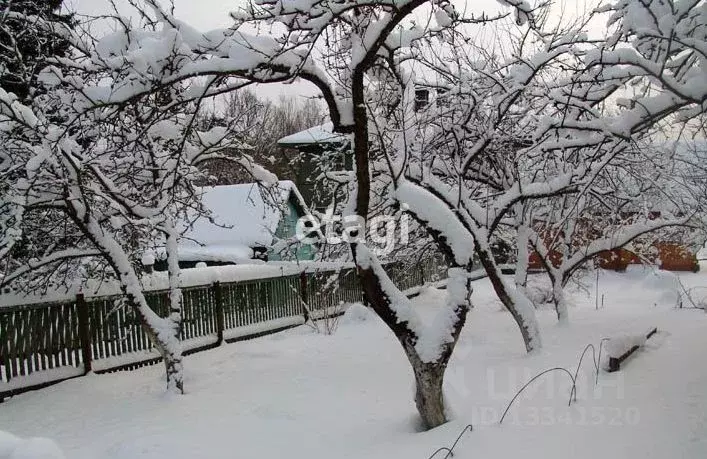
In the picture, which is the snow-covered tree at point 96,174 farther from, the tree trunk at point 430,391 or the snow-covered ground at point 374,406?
the tree trunk at point 430,391

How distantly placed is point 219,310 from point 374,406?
5344 mm

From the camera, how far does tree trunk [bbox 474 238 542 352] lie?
24.4ft

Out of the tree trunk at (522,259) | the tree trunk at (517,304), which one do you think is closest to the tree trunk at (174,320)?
the tree trunk at (517,304)

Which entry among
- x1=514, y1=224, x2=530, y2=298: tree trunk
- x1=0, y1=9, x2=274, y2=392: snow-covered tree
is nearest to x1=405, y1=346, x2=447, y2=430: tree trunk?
x1=0, y1=9, x2=274, y2=392: snow-covered tree

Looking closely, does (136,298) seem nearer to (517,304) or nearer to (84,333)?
(84,333)

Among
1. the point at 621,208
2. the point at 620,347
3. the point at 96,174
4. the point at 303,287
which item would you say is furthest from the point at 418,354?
the point at 303,287

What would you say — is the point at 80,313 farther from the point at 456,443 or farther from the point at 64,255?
the point at 456,443

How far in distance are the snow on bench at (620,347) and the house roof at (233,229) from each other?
13.1 m

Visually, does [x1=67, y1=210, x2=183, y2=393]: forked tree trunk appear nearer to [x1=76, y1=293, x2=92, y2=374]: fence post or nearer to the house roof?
[x1=76, y1=293, x2=92, y2=374]: fence post

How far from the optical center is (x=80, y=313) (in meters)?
7.81

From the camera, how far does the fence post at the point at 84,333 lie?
7750 mm

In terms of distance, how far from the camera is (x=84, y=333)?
780cm

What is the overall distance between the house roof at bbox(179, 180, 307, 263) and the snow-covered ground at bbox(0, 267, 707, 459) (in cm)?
969

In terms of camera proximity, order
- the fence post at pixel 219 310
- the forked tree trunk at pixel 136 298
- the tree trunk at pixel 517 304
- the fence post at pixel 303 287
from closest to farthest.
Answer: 1. the forked tree trunk at pixel 136 298
2. the tree trunk at pixel 517 304
3. the fence post at pixel 219 310
4. the fence post at pixel 303 287
